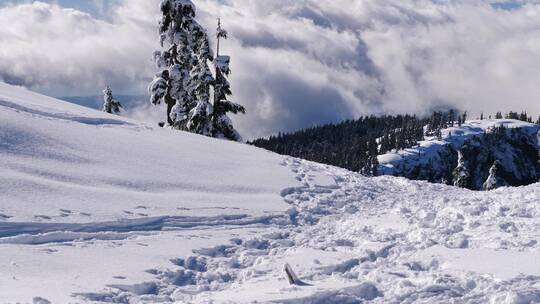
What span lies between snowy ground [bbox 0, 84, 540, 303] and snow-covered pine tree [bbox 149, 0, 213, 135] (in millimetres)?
11536

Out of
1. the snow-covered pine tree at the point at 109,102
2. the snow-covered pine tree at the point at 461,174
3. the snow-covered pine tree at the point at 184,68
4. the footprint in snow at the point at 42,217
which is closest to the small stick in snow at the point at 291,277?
the footprint in snow at the point at 42,217

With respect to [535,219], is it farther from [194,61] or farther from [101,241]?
[194,61]

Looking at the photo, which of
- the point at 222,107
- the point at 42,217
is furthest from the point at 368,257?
the point at 222,107

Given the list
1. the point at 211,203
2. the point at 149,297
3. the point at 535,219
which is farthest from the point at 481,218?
the point at 149,297

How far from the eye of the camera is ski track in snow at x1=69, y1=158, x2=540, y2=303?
9.19 m

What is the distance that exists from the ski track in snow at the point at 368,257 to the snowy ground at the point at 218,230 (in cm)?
4

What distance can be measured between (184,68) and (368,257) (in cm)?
2429

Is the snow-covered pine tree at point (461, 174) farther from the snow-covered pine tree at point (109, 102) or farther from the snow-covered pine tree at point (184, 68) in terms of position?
the snow-covered pine tree at point (184, 68)

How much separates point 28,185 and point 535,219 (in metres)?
13.8

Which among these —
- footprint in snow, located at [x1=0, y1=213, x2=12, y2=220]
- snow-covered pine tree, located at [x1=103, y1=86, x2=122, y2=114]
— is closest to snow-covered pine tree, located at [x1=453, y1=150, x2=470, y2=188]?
snow-covered pine tree, located at [x1=103, y1=86, x2=122, y2=114]

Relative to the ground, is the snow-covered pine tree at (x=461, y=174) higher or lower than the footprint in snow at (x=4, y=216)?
higher

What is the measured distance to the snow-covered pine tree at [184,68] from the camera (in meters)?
32.1

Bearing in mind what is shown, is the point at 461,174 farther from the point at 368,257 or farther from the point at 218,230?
the point at 368,257

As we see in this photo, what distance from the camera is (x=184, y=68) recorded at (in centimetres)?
3303
